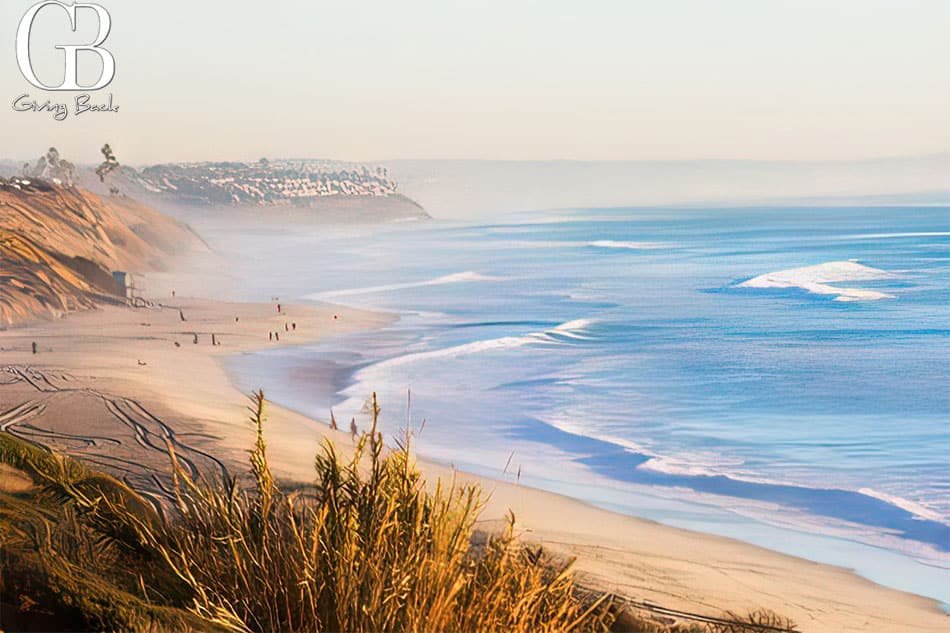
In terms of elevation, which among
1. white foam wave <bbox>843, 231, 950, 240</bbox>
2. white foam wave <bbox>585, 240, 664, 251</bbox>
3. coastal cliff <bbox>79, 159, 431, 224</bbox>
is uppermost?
coastal cliff <bbox>79, 159, 431, 224</bbox>

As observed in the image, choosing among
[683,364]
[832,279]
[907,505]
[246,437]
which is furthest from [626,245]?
[246,437]

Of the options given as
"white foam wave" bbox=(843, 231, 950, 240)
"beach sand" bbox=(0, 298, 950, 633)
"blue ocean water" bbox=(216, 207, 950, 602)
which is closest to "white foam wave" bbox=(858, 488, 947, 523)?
"blue ocean water" bbox=(216, 207, 950, 602)

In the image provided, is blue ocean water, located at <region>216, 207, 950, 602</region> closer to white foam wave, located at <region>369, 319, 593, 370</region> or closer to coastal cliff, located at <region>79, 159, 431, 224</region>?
white foam wave, located at <region>369, 319, 593, 370</region>

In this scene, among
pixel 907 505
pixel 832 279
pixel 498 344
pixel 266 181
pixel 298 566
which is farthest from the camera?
pixel 266 181

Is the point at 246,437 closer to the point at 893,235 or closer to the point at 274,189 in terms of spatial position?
the point at 274,189

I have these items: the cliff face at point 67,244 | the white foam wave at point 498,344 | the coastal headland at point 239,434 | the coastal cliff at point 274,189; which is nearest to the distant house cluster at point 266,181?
the coastal cliff at point 274,189

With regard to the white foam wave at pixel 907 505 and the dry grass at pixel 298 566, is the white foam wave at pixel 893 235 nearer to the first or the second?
the white foam wave at pixel 907 505
